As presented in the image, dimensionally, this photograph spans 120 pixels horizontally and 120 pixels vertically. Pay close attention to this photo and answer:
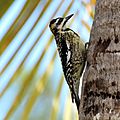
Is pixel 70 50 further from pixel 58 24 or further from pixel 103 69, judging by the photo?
pixel 103 69

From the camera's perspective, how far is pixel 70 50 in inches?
96.8

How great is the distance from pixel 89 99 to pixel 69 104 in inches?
39.1

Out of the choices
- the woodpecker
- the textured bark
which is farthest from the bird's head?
the textured bark

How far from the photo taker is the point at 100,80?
1557mm

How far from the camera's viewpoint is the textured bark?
1500mm

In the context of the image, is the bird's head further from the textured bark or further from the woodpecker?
the textured bark

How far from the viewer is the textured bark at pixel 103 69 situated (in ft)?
4.92

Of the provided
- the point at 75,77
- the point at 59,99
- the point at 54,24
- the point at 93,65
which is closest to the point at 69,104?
the point at 59,99

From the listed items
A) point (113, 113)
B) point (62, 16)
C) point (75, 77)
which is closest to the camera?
point (113, 113)

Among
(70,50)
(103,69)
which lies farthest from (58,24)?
(103,69)

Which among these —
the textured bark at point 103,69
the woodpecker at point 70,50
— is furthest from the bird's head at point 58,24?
the textured bark at point 103,69

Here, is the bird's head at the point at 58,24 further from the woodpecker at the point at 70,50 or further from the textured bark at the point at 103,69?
the textured bark at the point at 103,69

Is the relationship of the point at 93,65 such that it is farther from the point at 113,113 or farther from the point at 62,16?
the point at 62,16

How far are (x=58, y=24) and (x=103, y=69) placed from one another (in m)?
0.92
